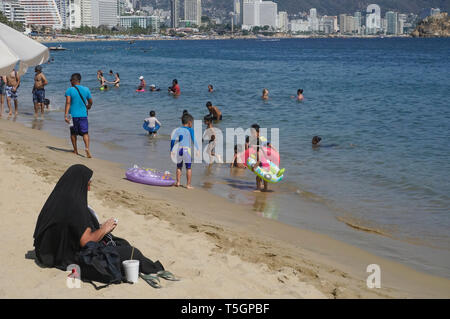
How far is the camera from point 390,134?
1716 cm

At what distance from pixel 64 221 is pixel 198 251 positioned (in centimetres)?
155

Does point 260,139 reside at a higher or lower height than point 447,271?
higher

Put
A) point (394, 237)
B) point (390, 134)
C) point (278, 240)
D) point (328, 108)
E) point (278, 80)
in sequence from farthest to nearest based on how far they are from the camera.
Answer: point (278, 80), point (328, 108), point (390, 134), point (394, 237), point (278, 240)

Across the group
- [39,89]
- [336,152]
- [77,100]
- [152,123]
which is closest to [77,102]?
[77,100]

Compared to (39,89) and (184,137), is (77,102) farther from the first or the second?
(39,89)

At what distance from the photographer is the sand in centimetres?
496

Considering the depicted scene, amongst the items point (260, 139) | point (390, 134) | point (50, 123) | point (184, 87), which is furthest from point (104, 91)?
point (260, 139)

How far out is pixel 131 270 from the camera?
4.97 metres

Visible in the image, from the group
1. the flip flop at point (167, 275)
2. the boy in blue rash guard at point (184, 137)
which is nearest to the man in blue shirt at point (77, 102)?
the boy in blue rash guard at point (184, 137)

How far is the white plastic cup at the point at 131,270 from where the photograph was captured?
4961 millimetres

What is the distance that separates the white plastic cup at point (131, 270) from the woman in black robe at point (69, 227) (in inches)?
5.9

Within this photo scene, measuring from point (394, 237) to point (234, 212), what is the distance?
2402 mm

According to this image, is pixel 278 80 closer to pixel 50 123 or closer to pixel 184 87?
pixel 184 87

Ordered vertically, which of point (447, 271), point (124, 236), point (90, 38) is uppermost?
point (90, 38)
